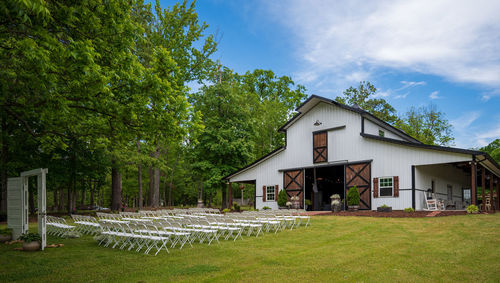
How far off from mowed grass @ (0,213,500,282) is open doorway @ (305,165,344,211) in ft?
42.7

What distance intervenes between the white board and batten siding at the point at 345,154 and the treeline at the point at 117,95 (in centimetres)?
477

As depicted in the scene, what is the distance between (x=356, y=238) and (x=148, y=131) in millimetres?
6762

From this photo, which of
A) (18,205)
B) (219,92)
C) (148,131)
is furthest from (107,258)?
(219,92)

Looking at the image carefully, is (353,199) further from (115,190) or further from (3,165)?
(3,165)

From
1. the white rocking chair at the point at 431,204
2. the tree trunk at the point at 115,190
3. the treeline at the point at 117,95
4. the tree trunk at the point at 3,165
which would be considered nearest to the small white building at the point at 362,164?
the white rocking chair at the point at 431,204

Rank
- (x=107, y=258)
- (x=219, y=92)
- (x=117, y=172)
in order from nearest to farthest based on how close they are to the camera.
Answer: (x=107, y=258) → (x=117, y=172) → (x=219, y=92)

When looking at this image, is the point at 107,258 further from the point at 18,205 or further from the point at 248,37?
the point at 248,37

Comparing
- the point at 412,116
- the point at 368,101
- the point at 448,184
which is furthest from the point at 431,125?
the point at 448,184

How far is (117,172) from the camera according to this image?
89.8ft

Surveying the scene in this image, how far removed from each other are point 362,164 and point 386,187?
1857 mm

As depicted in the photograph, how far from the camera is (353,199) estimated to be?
19.9 m

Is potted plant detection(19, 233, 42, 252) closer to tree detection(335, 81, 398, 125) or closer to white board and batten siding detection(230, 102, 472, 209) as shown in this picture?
white board and batten siding detection(230, 102, 472, 209)

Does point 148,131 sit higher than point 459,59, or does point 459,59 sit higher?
point 459,59

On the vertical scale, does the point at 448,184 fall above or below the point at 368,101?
below
